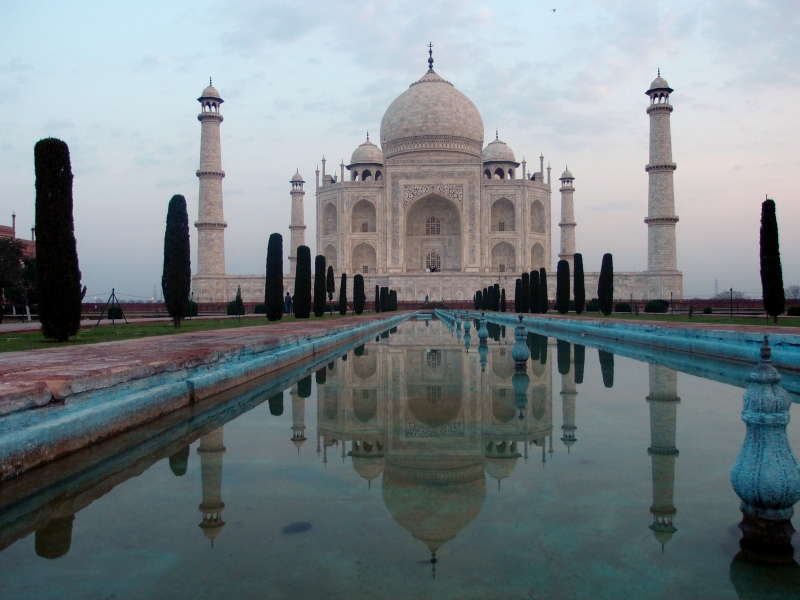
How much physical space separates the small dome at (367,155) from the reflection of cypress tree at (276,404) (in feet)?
103

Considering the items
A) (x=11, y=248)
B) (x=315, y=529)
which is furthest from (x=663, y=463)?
(x=11, y=248)

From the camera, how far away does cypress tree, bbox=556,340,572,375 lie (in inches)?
193

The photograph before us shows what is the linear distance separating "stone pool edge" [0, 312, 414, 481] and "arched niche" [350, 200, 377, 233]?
90.0 feet

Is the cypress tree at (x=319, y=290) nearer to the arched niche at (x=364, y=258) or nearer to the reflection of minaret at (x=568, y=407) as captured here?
the reflection of minaret at (x=568, y=407)

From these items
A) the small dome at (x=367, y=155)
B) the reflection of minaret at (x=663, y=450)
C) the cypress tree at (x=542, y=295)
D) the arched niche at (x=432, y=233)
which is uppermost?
the small dome at (x=367, y=155)

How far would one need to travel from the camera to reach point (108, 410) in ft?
8.55

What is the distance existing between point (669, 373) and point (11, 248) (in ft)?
62.2

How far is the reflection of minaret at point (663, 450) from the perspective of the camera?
1.56 m

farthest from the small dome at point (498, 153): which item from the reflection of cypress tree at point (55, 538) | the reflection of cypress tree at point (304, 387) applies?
the reflection of cypress tree at point (55, 538)

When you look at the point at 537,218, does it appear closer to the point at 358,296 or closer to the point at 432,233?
the point at 432,233

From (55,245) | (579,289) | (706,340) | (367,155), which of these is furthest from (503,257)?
(55,245)

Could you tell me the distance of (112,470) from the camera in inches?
83.5

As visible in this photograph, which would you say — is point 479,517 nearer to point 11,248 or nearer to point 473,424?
point 473,424

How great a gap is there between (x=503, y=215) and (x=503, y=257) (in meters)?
2.16
